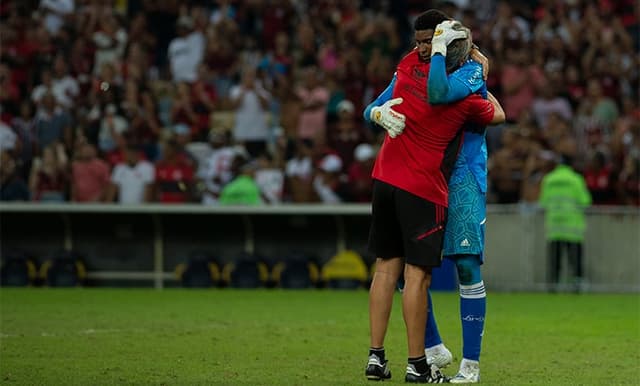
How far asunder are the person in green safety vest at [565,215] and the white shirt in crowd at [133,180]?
6210mm

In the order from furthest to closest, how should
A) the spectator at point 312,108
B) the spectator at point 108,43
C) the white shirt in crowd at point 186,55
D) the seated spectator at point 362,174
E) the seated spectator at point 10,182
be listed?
the spectator at point 108,43 → the white shirt in crowd at point 186,55 → the spectator at point 312,108 → the seated spectator at point 10,182 → the seated spectator at point 362,174

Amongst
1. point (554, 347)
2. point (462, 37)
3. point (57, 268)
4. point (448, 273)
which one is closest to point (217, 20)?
point (57, 268)

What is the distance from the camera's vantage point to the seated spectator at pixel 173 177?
71.5 ft

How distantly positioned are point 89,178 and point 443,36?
14.4m

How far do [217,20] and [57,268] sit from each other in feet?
21.2

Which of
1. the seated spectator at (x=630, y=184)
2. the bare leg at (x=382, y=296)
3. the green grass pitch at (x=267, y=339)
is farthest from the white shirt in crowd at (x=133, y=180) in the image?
the bare leg at (x=382, y=296)

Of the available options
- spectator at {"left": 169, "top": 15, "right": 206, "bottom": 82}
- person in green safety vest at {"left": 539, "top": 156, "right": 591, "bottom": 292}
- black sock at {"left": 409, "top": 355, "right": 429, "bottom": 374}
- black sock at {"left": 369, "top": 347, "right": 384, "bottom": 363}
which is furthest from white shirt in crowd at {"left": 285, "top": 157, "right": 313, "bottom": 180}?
black sock at {"left": 409, "top": 355, "right": 429, "bottom": 374}

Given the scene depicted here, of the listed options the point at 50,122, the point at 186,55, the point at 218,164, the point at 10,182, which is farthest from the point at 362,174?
the point at 50,122

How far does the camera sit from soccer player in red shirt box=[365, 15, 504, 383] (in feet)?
28.5

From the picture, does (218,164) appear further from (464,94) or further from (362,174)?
(464,94)

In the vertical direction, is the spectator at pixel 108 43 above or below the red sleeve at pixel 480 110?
above

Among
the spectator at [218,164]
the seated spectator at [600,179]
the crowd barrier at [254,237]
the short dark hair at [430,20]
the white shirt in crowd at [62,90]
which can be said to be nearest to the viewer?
the short dark hair at [430,20]

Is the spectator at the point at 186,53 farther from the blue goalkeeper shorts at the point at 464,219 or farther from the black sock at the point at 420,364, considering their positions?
the black sock at the point at 420,364

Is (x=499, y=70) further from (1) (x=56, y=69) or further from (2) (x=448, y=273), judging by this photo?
(1) (x=56, y=69)
